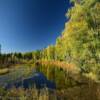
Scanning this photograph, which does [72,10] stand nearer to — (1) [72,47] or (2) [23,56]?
(1) [72,47]

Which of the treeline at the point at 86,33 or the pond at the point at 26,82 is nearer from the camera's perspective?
the pond at the point at 26,82

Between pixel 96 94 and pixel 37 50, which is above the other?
pixel 37 50

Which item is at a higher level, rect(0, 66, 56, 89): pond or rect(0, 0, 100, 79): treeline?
rect(0, 0, 100, 79): treeline

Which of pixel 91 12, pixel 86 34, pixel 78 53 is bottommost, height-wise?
pixel 78 53

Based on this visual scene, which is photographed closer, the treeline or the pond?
the pond

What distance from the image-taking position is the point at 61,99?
16438mm

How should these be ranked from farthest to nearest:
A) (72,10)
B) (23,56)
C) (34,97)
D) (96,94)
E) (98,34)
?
(23,56), (72,10), (98,34), (96,94), (34,97)

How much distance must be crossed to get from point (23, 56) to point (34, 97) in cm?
12333

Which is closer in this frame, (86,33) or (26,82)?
(26,82)

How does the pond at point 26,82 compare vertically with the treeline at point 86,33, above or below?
below

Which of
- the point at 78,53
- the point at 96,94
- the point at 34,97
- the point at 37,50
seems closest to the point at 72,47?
the point at 78,53

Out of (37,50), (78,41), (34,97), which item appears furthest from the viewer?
(37,50)

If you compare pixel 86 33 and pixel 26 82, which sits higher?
pixel 86 33

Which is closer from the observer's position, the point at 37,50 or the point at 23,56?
the point at 23,56
